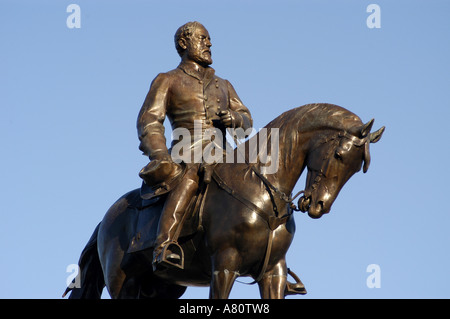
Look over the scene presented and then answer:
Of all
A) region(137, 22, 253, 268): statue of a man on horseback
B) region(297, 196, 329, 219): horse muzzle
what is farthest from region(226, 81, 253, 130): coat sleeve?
region(297, 196, 329, 219): horse muzzle

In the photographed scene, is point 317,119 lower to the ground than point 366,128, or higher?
higher

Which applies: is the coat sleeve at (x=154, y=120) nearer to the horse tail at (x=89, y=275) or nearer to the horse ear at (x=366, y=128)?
the horse tail at (x=89, y=275)

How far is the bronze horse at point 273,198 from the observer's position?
1677 centimetres

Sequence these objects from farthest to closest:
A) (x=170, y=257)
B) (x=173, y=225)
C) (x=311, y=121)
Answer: (x=173, y=225) → (x=311, y=121) → (x=170, y=257)

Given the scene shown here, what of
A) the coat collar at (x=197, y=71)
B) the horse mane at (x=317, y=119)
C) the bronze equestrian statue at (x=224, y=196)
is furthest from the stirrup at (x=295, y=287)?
the coat collar at (x=197, y=71)

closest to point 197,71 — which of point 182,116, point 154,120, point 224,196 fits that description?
point 182,116

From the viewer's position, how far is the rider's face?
1902 centimetres

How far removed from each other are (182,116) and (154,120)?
53 cm

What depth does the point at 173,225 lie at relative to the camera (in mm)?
17312

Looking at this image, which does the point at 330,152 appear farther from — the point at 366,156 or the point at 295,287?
the point at 295,287
